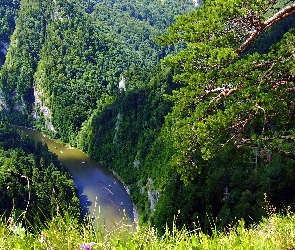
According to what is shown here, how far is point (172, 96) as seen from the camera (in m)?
8.48

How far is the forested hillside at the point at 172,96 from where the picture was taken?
299 inches

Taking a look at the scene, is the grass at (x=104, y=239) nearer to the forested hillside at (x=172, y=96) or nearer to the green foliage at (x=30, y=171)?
the forested hillside at (x=172, y=96)

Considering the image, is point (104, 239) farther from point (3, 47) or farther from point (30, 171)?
point (3, 47)

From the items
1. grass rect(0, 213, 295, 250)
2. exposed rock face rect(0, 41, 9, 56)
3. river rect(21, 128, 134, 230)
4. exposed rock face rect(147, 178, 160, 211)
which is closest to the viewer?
grass rect(0, 213, 295, 250)

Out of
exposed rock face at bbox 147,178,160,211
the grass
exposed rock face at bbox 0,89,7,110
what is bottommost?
exposed rock face at bbox 147,178,160,211

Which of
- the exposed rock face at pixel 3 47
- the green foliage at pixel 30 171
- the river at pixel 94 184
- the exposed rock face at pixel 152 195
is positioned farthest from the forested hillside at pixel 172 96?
the green foliage at pixel 30 171

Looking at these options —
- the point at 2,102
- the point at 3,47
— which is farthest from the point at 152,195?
the point at 3,47

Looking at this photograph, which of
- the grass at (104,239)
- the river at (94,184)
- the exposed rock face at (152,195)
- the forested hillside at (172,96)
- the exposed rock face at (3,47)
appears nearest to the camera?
the grass at (104,239)

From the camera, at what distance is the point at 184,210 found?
31641 mm

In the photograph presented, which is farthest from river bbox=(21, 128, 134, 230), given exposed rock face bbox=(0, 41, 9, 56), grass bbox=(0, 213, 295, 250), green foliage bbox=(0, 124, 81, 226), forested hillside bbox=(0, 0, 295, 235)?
exposed rock face bbox=(0, 41, 9, 56)

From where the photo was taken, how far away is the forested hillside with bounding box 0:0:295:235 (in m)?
7.60

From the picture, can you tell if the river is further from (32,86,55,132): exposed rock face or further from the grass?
the grass

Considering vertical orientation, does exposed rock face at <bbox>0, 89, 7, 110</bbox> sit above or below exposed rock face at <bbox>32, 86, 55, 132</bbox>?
above

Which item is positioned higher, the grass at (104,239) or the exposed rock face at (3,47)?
the exposed rock face at (3,47)
